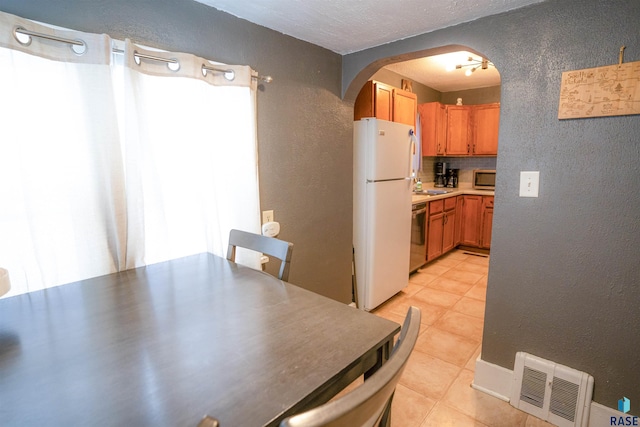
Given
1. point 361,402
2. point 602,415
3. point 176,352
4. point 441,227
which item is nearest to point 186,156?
point 176,352

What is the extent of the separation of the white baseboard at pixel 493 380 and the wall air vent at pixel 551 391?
46mm

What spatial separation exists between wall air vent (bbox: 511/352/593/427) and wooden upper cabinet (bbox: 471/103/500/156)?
128 inches

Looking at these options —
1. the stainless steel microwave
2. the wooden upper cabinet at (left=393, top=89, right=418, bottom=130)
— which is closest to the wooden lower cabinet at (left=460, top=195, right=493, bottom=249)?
→ the stainless steel microwave

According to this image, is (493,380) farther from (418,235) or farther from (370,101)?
(370,101)

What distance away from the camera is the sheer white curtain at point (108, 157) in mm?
1118

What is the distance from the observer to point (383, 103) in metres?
2.84

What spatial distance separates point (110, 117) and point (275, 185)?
3.12ft

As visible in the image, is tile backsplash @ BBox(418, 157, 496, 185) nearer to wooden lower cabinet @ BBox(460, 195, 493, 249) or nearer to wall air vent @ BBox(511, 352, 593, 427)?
wooden lower cabinet @ BBox(460, 195, 493, 249)

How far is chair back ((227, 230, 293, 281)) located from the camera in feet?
4.35

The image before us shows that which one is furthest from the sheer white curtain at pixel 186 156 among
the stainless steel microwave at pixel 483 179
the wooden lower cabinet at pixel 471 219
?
the stainless steel microwave at pixel 483 179

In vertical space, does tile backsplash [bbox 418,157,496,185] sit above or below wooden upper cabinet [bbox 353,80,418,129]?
below

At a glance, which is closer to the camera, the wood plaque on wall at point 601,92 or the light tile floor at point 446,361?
the wood plaque on wall at point 601,92

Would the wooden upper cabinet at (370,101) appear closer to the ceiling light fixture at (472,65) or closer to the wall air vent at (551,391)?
the ceiling light fixture at (472,65)

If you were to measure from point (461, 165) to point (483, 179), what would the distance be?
16.7 inches
